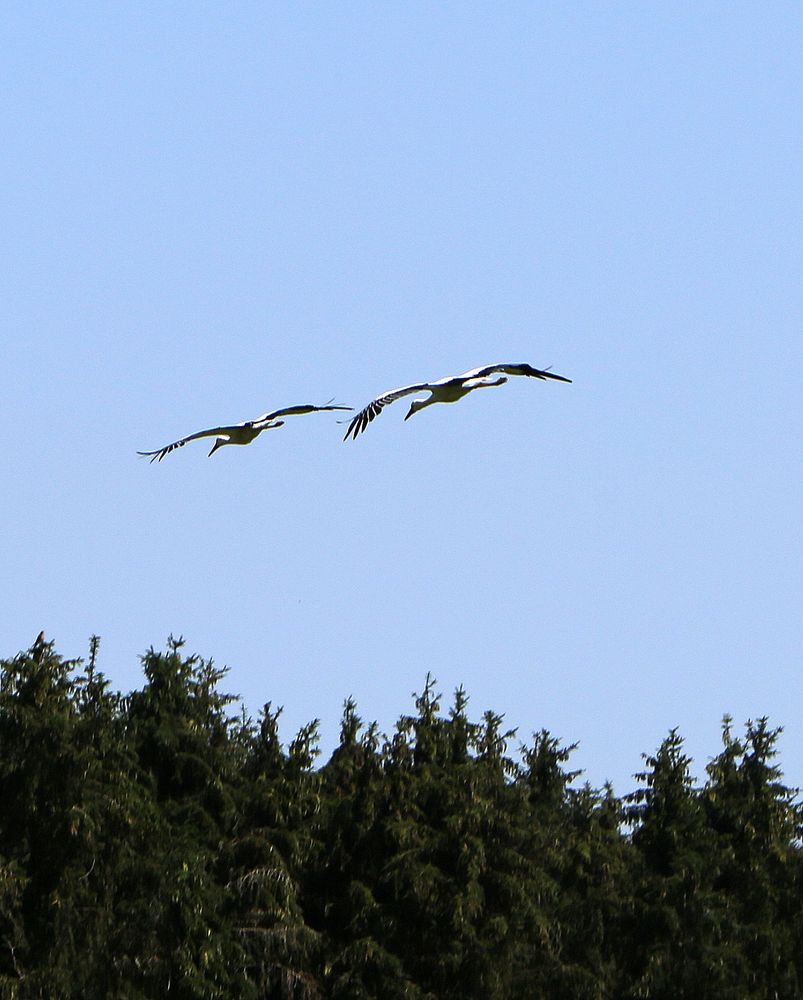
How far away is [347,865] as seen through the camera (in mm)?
53219

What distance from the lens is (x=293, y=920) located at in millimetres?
51312

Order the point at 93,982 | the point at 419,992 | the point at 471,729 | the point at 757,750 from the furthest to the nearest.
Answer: the point at 757,750, the point at 471,729, the point at 419,992, the point at 93,982

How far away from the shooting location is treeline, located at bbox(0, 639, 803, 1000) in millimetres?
48375

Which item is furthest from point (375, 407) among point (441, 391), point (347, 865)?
point (347, 865)

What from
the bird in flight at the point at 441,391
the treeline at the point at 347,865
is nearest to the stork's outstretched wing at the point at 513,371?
the bird in flight at the point at 441,391

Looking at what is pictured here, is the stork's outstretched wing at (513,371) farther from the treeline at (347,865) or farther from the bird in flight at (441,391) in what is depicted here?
the treeline at (347,865)

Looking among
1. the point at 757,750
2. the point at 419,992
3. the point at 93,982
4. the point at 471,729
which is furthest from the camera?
the point at 757,750

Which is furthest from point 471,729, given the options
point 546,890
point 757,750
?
point 757,750

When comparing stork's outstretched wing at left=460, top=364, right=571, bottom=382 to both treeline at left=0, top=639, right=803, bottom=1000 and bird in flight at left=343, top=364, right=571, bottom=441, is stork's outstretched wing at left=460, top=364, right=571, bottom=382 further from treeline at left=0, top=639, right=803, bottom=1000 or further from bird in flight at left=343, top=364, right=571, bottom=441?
treeline at left=0, top=639, right=803, bottom=1000

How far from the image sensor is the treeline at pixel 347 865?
4838cm

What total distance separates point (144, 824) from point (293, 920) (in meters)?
3.70

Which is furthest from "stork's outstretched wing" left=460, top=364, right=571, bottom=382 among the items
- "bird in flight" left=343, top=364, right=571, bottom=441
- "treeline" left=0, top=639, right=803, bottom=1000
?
"treeline" left=0, top=639, right=803, bottom=1000

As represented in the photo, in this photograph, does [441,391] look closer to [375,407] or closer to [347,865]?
[375,407]

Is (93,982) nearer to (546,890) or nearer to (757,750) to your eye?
(546,890)
